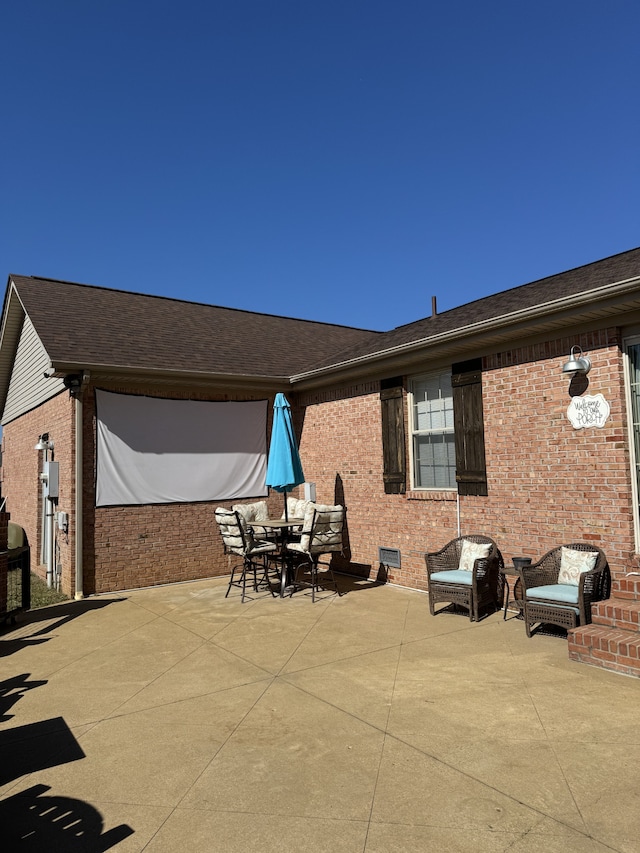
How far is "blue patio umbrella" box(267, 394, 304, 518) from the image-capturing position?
855cm

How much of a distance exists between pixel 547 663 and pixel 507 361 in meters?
3.57

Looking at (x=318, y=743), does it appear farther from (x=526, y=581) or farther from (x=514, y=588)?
(x=514, y=588)

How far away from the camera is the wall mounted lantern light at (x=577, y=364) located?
580 cm

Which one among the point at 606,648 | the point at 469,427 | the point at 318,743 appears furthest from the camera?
the point at 469,427

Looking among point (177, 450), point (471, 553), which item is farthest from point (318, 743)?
point (177, 450)

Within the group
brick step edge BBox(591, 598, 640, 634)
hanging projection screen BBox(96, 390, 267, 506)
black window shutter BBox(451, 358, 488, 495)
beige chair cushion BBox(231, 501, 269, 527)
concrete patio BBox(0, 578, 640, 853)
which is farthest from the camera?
beige chair cushion BBox(231, 501, 269, 527)

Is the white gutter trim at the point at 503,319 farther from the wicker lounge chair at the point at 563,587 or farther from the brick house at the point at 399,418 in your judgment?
the wicker lounge chair at the point at 563,587

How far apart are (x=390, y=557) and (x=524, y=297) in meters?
4.34

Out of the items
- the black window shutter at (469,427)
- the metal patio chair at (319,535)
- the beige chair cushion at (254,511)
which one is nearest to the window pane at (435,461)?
the black window shutter at (469,427)

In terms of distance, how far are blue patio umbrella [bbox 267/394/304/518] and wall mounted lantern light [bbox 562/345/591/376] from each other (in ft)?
14.1

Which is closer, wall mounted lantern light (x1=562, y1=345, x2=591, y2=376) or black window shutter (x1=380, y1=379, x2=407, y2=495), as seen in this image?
wall mounted lantern light (x1=562, y1=345, x2=591, y2=376)

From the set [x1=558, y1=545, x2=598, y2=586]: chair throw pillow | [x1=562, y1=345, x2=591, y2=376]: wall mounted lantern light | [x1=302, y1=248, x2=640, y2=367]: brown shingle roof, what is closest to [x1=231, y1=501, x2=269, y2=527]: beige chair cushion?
[x1=302, y1=248, x2=640, y2=367]: brown shingle roof

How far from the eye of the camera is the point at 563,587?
556 cm

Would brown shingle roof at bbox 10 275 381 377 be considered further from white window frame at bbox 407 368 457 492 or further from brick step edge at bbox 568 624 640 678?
brick step edge at bbox 568 624 640 678
